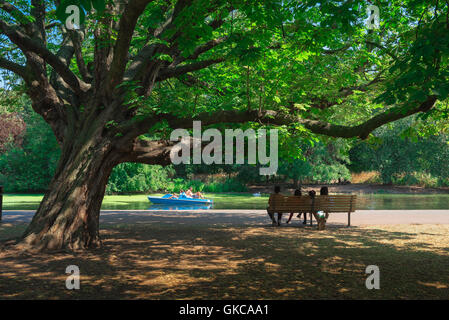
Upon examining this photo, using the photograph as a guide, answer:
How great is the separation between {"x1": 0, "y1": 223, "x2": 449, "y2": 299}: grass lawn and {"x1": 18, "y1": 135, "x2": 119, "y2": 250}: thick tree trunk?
18.9 inches

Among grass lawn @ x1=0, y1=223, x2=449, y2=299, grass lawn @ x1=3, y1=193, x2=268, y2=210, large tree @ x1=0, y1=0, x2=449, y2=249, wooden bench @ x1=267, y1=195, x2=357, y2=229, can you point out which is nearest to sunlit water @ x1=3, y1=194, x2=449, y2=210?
grass lawn @ x1=3, y1=193, x2=268, y2=210

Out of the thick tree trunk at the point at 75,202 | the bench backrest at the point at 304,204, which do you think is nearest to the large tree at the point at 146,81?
the thick tree trunk at the point at 75,202

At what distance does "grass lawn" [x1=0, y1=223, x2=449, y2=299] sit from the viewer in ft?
17.2

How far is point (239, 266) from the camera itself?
6734mm

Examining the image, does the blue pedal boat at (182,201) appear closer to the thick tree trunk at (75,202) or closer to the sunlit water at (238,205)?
the sunlit water at (238,205)

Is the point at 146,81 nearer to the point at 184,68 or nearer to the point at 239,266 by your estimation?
the point at 184,68

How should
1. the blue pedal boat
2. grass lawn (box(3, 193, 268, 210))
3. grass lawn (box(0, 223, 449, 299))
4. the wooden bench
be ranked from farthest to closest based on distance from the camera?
the blue pedal boat
grass lawn (box(3, 193, 268, 210))
the wooden bench
grass lawn (box(0, 223, 449, 299))

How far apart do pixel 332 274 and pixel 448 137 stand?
40.8 meters

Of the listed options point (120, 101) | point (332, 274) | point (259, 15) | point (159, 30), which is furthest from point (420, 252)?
point (159, 30)

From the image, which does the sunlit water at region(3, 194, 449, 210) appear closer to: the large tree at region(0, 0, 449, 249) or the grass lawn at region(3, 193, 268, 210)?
the grass lawn at region(3, 193, 268, 210)

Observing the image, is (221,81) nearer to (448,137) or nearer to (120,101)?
(120,101)

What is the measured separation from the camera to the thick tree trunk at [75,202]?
8.17 metres

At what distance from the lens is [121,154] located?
9281 mm

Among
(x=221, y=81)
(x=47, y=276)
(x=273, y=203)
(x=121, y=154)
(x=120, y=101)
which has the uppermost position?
(x=221, y=81)
